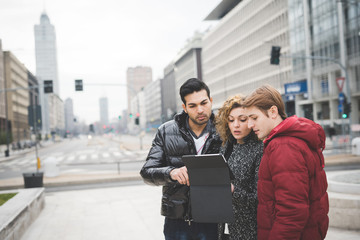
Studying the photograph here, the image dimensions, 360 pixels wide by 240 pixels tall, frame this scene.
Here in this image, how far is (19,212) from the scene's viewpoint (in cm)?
695

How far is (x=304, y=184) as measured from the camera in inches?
87.6

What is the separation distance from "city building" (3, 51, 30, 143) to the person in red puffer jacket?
88552mm

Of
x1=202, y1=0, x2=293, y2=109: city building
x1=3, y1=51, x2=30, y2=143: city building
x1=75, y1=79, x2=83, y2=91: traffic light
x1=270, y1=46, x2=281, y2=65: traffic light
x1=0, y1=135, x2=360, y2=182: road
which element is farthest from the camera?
x1=3, y1=51, x2=30, y2=143: city building

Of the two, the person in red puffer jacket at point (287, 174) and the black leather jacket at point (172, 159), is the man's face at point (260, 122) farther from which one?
the black leather jacket at point (172, 159)

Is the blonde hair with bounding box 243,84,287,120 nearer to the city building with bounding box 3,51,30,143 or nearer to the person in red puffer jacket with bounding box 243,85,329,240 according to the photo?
the person in red puffer jacket with bounding box 243,85,329,240

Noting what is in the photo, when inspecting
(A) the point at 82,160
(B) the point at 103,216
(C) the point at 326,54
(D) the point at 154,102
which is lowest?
(A) the point at 82,160

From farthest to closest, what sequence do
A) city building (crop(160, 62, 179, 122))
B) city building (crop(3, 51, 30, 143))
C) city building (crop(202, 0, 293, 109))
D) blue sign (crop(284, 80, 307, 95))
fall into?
1. city building (crop(160, 62, 179, 122))
2. city building (crop(3, 51, 30, 143))
3. city building (crop(202, 0, 293, 109))
4. blue sign (crop(284, 80, 307, 95))

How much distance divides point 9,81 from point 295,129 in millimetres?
104316

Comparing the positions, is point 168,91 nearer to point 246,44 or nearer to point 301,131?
point 246,44

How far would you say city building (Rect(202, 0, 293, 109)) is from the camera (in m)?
59.2

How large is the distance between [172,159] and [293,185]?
→ 1.14 m

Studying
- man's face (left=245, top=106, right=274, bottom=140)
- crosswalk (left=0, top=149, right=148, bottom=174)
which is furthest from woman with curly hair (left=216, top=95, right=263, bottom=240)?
crosswalk (left=0, top=149, right=148, bottom=174)

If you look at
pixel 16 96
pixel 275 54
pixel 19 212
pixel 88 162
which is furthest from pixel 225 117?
pixel 16 96

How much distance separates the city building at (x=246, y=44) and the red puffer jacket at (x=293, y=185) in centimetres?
4832
